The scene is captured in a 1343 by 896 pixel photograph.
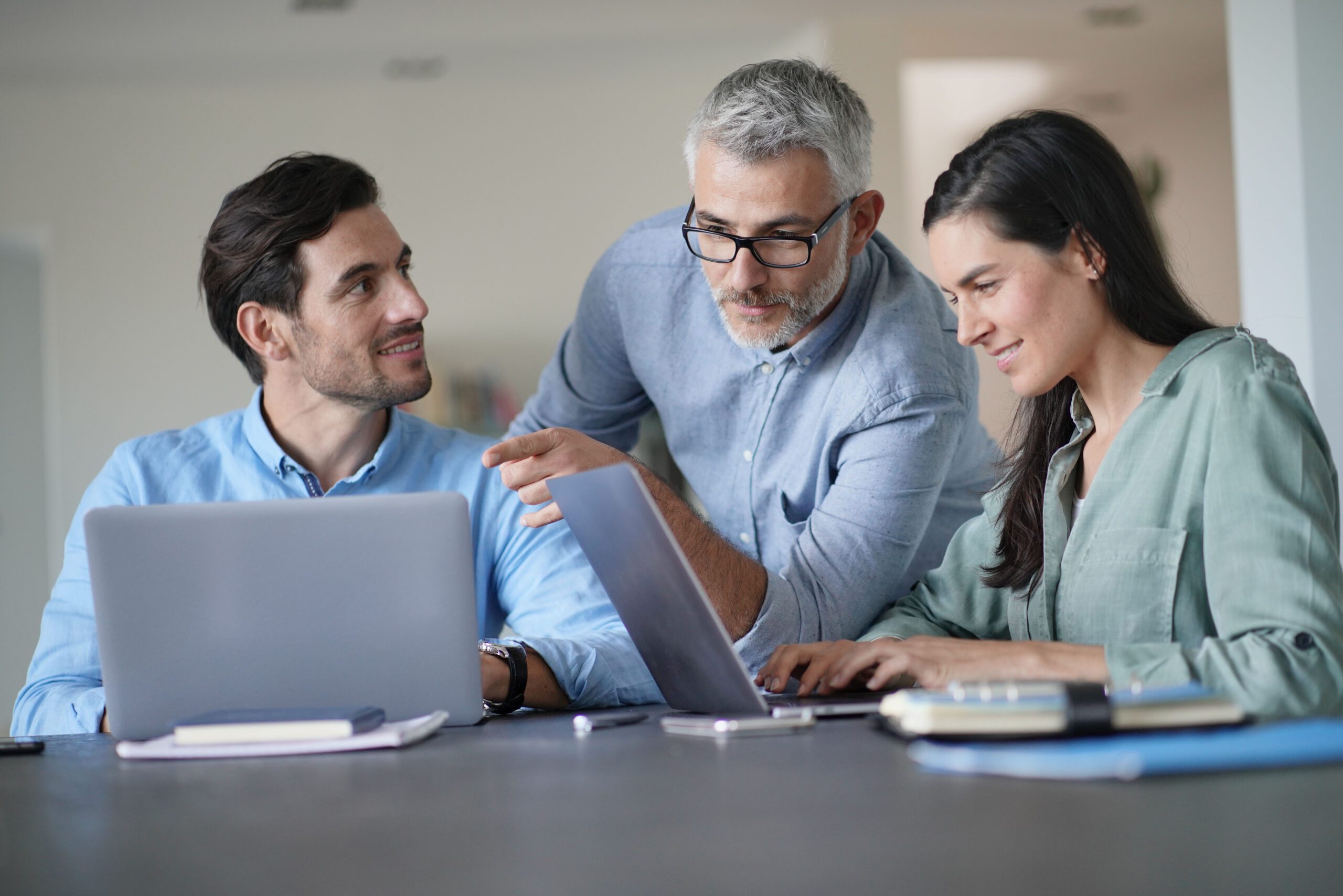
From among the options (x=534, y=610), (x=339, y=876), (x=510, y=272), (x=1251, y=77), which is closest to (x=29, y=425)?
(x=510, y=272)

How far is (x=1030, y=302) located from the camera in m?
1.60

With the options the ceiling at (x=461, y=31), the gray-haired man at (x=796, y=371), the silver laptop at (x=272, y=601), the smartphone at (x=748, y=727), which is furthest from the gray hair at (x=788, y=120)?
the ceiling at (x=461, y=31)

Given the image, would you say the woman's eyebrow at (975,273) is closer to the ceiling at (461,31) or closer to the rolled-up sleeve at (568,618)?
the rolled-up sleeve at (568,618)

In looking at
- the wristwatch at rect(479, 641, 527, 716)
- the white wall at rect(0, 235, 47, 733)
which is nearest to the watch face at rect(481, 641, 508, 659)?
the wristwatch at rect(479, 641, 527, 716)

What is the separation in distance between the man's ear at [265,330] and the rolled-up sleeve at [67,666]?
18.8 inches

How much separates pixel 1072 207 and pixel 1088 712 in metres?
0.91

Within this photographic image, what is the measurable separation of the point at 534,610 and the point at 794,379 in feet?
2.04

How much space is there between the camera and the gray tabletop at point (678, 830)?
662 mm

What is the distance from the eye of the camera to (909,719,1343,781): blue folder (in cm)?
81

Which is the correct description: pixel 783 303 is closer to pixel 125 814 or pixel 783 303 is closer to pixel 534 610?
pixel 534 610

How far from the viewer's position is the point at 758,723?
113 cm

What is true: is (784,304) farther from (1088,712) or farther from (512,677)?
(1088,712)

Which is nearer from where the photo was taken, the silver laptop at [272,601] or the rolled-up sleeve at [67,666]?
the silver laptop at [272,601]

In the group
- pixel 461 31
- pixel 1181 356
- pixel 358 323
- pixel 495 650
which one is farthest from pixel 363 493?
pixel 461 31
